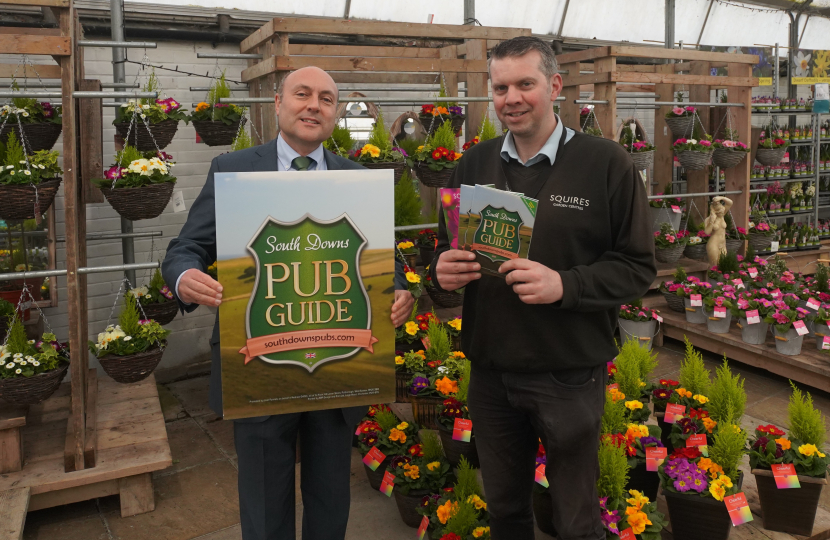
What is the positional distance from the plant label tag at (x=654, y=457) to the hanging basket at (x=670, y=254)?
3656 mm

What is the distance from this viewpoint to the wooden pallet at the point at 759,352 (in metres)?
4.36

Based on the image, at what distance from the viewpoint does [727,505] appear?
2.46 meters

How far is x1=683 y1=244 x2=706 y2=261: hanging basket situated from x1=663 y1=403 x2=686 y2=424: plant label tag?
3557 mm

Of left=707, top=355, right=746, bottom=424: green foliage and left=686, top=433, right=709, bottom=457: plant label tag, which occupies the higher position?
left=707, top=355, right=746, bottom=424: green foliage

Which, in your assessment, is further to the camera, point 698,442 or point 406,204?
point 406,204

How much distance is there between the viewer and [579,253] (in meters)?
1.79

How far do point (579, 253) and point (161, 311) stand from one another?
3169mm

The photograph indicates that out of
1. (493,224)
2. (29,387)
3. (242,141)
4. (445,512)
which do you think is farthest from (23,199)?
(493,224)

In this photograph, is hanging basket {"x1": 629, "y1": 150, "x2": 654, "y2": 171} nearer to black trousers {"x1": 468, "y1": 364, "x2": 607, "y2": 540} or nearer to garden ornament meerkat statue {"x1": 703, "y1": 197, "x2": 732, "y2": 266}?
garden ornament meerkat statue {"x1": 703, "y1": 197, "x2": 732, "y2": 266}

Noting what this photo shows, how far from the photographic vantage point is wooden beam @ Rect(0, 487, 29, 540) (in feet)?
8.64

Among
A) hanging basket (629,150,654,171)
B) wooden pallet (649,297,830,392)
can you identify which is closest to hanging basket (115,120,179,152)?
hanging basket (629,150,654,171)

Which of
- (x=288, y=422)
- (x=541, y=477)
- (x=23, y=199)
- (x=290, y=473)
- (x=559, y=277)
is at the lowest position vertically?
(x=541, y=477)

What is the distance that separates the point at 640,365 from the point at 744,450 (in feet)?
2.57

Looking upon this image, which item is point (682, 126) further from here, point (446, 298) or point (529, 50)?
point (529, 50)
